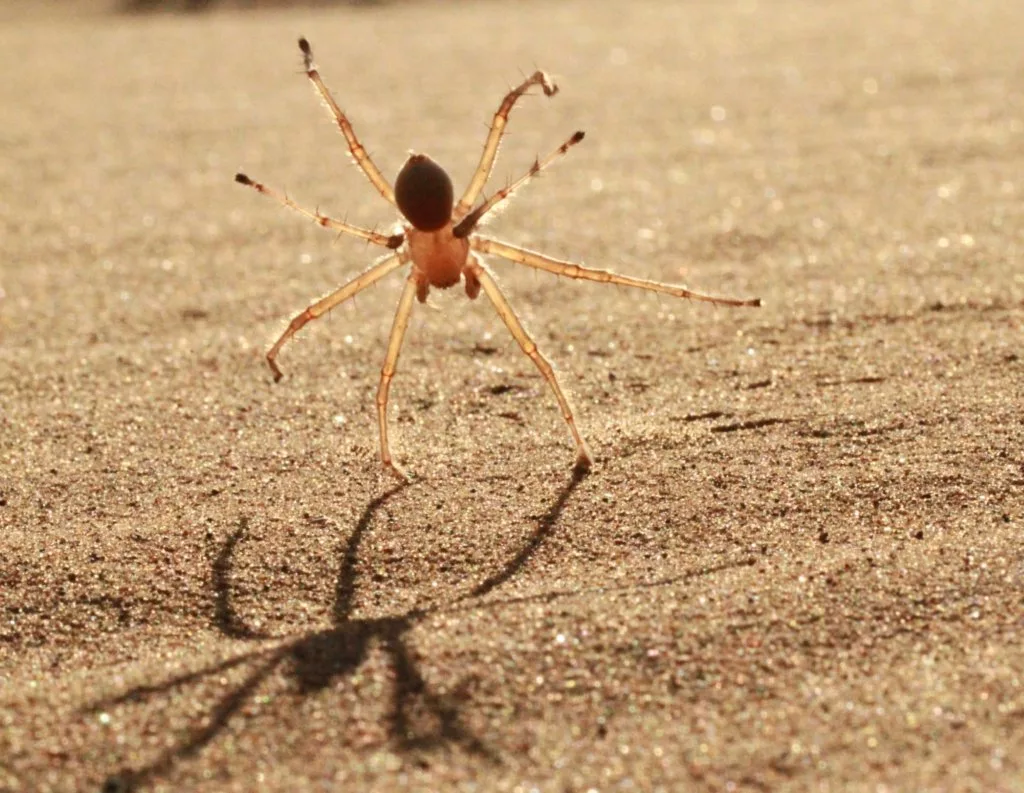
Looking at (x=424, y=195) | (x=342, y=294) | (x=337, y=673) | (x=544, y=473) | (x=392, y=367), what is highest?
(x=424, y=195)

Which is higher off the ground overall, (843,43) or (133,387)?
(843,43)

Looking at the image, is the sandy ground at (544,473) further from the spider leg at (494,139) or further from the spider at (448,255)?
the spider leg at (494,139)

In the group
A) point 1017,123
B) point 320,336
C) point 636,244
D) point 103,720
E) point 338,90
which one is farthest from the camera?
point 338,90

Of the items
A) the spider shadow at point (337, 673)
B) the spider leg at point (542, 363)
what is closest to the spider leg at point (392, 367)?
the spider leg at point (542, 363)

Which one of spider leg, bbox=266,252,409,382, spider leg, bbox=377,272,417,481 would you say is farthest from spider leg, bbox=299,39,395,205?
spider leg, bbox=377,272,417,481

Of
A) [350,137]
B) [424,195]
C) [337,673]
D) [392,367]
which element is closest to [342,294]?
[392,367]

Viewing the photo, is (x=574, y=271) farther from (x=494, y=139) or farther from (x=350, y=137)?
(x=350, y=137)

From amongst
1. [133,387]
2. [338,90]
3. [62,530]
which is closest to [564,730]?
[62,530]

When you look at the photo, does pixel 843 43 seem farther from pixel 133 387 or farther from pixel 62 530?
pixel 62 530
